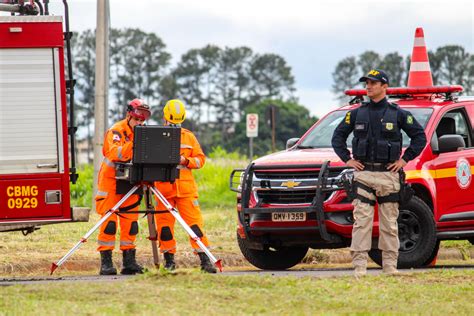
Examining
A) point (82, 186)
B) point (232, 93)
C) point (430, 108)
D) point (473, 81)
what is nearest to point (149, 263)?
point (430, 108)

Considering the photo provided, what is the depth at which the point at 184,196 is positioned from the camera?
46.8 ft

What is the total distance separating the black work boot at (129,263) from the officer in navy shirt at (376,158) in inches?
107

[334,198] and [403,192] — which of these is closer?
[403,192]

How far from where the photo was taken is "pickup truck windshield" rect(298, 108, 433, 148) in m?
15.5

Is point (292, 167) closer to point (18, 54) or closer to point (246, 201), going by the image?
point (246, 201)

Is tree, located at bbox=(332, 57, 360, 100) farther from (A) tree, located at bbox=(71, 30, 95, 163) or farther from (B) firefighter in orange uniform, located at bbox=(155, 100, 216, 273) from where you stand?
(B) firefighter in orange uniform, located at bbox=(155, 100, 216, 273)

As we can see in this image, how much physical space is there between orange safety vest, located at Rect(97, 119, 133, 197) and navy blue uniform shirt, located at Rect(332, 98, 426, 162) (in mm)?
2271

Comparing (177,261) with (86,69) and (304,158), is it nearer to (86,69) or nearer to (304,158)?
(304,158)

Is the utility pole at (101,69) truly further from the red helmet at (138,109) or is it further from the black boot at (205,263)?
the black boot at (205,263)

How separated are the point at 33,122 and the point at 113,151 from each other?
41.8 inches

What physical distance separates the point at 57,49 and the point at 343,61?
108m

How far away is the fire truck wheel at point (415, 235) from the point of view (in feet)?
47.8

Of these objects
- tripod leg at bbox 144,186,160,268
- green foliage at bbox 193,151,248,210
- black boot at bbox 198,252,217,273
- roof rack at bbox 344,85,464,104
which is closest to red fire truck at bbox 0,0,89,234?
tripod leg at bbox 144,186,160,268

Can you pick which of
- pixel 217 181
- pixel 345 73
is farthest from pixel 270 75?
pixel 217 181
